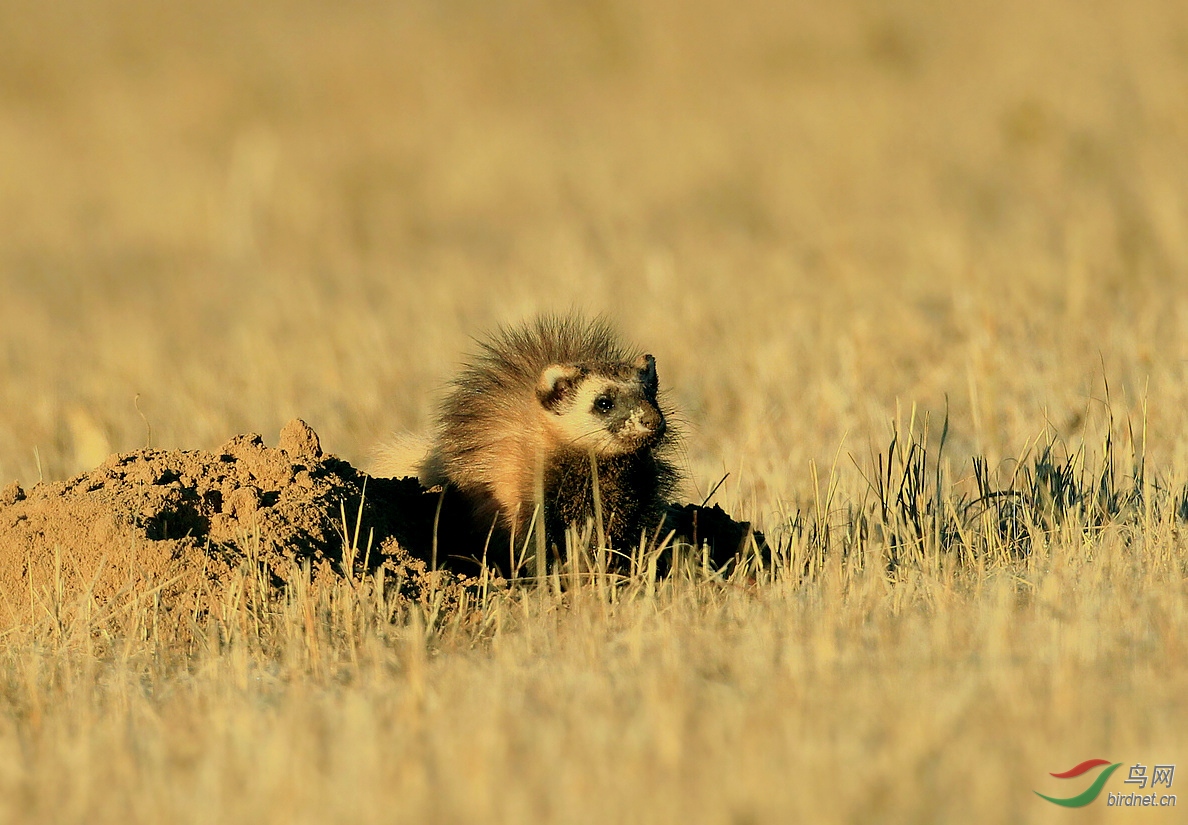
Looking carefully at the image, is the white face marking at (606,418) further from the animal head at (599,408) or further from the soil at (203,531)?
the soil at (203,531)

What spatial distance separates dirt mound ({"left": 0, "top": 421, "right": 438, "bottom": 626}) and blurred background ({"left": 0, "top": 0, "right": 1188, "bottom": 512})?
114 inches

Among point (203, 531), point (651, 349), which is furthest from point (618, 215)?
point (203, 531)

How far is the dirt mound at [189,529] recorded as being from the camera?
7.01m

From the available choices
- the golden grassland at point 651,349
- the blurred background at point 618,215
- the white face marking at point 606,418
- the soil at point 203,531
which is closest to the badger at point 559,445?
the white face marking at point 606,418

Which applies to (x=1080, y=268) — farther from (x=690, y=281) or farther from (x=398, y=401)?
(x=398, y=401)

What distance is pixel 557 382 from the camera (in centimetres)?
784

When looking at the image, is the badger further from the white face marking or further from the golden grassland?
the golden grassland

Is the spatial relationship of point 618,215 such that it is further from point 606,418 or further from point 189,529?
point 189,529

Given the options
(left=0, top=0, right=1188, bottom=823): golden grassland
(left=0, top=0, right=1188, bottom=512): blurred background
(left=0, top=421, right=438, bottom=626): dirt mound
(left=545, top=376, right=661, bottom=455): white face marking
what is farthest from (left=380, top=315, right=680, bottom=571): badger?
(left=0, top=0, right=1188, bottom=512): blurred background

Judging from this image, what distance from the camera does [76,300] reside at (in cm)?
1953

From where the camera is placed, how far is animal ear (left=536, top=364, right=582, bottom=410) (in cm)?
782

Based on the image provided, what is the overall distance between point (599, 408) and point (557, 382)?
30 cm

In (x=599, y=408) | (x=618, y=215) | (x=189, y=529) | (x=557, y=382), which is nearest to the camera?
(x=189, y=529)

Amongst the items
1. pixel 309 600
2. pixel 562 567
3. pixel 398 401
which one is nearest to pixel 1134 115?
pixel 398 401
